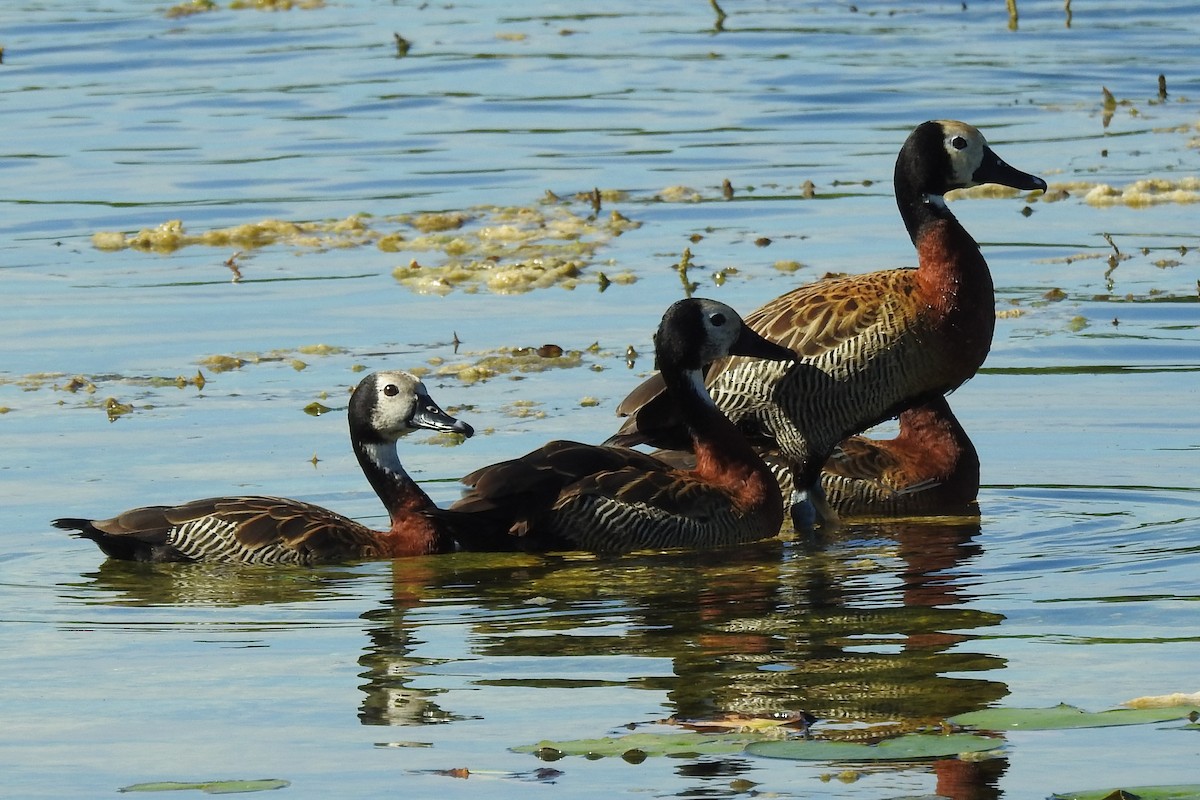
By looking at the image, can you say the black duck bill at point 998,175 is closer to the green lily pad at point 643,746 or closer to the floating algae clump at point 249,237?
the green lily pad at point 643,746

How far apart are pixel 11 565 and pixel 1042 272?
778 cm

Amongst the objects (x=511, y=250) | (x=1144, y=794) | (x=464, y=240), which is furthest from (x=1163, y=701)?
(x=464, y=240)

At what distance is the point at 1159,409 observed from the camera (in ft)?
41.8

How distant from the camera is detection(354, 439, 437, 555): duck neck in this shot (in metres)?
10.9

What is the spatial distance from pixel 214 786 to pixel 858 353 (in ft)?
17.4

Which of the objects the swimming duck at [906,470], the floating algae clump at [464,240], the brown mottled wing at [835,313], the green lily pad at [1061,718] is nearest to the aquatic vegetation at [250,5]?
the floating algae clump at [464,240]

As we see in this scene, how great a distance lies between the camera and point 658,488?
36.7 feet

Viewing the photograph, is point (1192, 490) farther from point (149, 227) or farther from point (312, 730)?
point (149, 227)

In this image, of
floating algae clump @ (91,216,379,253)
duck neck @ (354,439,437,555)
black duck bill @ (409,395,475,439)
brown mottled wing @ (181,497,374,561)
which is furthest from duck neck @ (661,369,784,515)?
floating algae clump @ (91,216,379,253)

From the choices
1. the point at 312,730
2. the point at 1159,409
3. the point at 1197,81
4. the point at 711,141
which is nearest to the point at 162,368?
the point at 1159,409

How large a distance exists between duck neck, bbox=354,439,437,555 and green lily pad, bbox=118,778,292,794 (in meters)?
3.87

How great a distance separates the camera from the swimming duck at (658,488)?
11.0 meters

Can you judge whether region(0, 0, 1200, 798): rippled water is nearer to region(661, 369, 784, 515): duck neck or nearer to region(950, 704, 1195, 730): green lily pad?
region(950, 704, 1195, 730): green lily pad

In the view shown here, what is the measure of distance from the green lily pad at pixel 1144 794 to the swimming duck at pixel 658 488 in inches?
182
